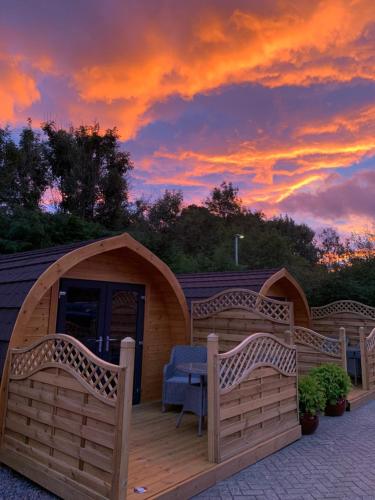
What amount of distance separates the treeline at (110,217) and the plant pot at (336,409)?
627 cm

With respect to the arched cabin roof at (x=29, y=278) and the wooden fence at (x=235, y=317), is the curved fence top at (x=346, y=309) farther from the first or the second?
the arched cabin roof at (x=29, y=278)

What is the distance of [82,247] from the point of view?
4.65 metres

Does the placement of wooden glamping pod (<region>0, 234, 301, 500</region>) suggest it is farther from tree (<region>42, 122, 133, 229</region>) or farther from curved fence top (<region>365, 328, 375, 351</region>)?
tree (<region>42, 122, 133, 229</region>)

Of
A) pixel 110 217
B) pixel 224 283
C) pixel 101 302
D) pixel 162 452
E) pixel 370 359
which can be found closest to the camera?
pixel 162 452

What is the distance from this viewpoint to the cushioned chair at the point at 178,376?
17.4 feet

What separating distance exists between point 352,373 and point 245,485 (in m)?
5.76

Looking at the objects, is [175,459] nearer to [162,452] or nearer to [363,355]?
[162,452]

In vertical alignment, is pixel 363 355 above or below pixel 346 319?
below

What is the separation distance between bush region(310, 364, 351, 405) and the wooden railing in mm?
1567

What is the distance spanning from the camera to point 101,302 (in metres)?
5.50

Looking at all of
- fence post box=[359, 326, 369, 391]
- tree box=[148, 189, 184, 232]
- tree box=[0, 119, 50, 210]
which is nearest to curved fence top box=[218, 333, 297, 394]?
fence post box=[359, 326, 369, 391]

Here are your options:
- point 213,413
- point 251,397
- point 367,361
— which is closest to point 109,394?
point 213,413

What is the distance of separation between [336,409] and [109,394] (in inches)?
170

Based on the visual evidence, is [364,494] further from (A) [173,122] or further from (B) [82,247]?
(A) [173,122]
